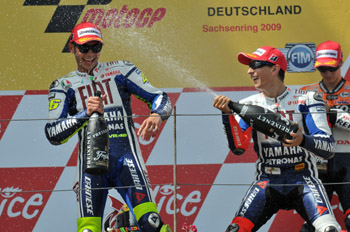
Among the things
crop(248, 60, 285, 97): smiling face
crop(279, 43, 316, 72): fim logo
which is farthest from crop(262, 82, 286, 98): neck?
crop(279, 43, 316, 72): fim logo

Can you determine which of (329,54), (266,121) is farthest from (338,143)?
(266,121)

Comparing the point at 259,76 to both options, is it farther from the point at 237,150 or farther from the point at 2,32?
the point at 2,32

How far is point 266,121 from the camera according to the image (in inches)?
153

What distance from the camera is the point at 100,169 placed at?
3865 millimetres

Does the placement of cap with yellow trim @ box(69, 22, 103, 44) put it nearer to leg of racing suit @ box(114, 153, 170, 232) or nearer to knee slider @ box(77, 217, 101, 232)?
leg of racing suit @ box(114, 153, 170, 232)

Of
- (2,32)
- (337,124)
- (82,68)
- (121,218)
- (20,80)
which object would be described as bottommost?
(121,218)

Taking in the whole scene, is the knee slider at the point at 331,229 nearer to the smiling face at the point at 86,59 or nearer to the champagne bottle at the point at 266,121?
the champagne bottle at the point at 266,121

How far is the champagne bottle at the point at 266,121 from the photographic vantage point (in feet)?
12.7

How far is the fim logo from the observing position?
527cm

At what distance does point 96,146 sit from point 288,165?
1013mm

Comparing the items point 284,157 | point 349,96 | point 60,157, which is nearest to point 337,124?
point 349,96

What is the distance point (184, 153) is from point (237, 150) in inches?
45.6

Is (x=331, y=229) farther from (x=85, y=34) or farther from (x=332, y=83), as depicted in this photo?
(x=85, y=34)

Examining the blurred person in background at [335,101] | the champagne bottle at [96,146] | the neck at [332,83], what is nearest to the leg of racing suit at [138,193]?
the champagne bottle at [96,146]
